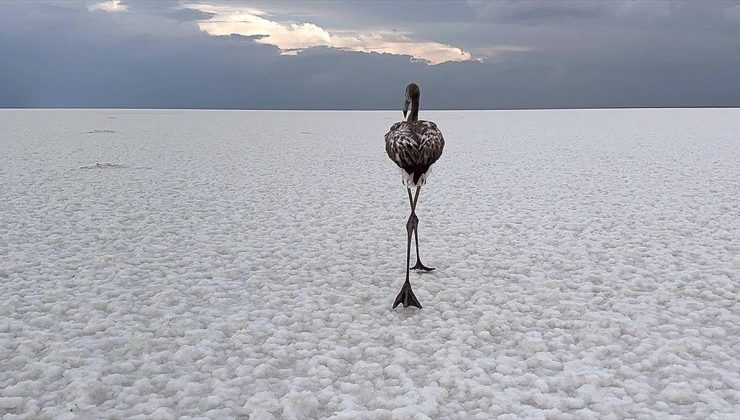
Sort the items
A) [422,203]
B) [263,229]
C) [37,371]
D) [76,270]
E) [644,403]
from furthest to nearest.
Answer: [422,203] < [263,229] < [76,270] < [37,371] < [644,403]

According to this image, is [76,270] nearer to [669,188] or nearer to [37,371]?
[37,371]

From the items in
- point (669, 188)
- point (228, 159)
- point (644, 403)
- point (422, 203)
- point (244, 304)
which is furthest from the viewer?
point (228, 159)

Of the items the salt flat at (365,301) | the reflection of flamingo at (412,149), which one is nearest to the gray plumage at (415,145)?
the reflection of flamingo at (412,149)

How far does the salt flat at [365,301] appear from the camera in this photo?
250 cm

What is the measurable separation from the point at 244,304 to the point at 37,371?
3.56ft

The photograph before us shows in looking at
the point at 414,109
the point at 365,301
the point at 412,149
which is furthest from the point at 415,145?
the point at 365,301

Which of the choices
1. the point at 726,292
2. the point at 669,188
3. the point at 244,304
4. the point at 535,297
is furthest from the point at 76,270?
the point at 669,188

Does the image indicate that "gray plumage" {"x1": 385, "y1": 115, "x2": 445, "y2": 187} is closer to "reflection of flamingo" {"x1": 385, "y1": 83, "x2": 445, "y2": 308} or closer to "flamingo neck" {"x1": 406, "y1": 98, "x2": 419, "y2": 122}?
"reflection of flamingo" {"x1": 385, "y1": 83, "x2": 445, "y2": 308}

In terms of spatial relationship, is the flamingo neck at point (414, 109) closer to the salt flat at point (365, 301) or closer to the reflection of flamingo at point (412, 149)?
the reflection of flamingo at point (412, 149)

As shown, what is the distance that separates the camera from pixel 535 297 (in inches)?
140

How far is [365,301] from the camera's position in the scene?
11.7 feet

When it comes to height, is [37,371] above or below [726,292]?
below

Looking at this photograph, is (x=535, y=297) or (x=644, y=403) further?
(x=535, y=297)

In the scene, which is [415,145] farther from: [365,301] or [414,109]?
[365,301]
